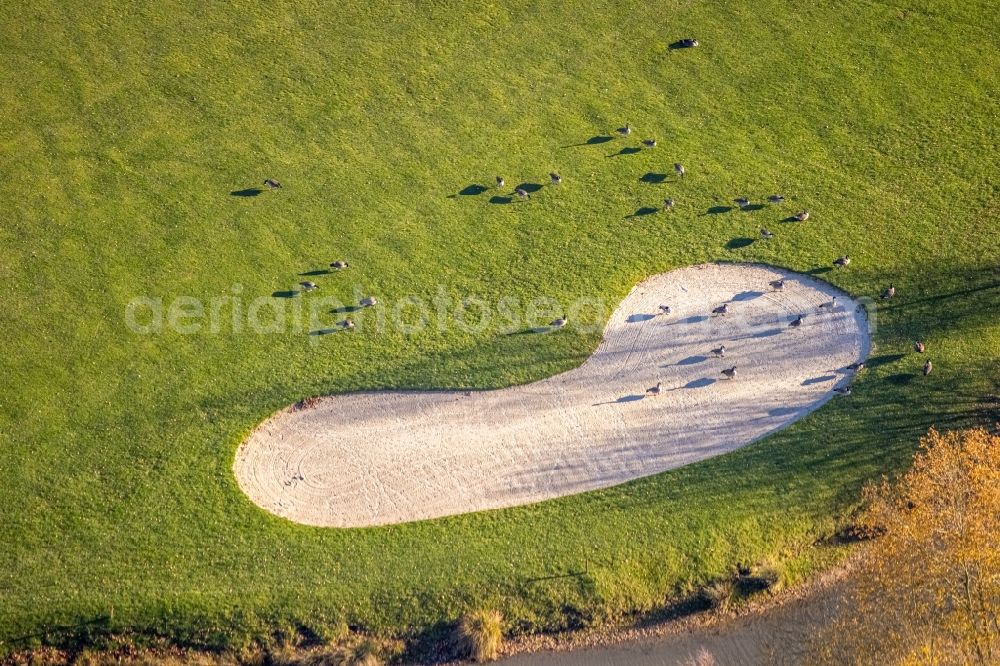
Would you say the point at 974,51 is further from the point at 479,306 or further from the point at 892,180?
the point at 479,306

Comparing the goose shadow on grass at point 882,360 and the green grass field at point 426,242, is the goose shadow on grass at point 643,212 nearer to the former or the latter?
the green grass field at point 426,242

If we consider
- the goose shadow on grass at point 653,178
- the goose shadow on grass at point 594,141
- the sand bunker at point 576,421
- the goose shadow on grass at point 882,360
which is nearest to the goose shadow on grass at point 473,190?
the goose shadow on grass at point 594,141

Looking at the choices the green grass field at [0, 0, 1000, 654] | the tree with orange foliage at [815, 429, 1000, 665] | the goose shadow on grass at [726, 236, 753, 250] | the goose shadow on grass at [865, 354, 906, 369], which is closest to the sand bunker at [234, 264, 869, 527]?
the goose shadow on grass at [865, 354, 906, 369]

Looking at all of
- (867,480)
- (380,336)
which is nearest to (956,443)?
(867,480)

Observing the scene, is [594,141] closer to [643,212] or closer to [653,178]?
[653,178]

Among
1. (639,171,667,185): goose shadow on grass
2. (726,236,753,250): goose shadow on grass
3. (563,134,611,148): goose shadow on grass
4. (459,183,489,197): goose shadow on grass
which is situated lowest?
(726,236,753,250): goose shadow on grass

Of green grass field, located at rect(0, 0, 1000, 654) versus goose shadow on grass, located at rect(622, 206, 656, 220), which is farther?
goose shadow on grass, located at rect(622, 206, 656, 220)

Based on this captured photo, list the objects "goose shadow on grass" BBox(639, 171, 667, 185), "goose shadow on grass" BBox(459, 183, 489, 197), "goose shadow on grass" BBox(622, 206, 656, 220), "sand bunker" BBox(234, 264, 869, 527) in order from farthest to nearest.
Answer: "goose shadow on grass" BBox(639, 171, 667, 185) → "goose shadow on grass" BBox(459, 183, 489, 197) → "goose shadow on grass" BBox(622, 206, 656, 220) → "sand bunker" BBox(234, 264, 869, 527)

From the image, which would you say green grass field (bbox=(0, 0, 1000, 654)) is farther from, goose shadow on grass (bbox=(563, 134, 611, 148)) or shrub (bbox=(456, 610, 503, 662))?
shrub (bbox=(456, 610, 503, 662))
